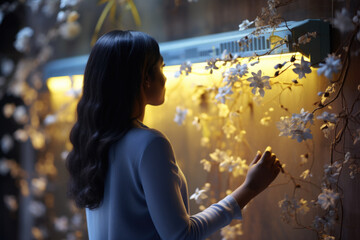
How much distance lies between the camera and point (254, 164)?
993 millimetres

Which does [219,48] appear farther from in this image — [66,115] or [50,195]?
[50,195]

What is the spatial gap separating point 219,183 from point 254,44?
0.49 m

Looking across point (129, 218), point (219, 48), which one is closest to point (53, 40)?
point (219, 48)

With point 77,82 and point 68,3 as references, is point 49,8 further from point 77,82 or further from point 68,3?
point 77,82

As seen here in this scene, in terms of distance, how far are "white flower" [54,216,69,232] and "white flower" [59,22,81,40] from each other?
0.84 meters

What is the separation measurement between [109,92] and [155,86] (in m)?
0.11

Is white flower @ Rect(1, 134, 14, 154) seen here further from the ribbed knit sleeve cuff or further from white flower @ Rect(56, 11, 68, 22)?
the ribbed knit sleeve cuff

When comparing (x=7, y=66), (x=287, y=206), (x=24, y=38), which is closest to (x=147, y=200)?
(x=287, y=206)

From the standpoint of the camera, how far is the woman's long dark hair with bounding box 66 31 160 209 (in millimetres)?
861

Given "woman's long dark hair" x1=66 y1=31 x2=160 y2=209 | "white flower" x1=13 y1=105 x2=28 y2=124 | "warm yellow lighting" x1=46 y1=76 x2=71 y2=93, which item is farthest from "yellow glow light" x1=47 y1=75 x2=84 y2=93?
"woman's long dark hair" x1=66 y1=31 x2=160 y2=209

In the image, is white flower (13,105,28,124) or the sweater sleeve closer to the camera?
the sweater sleeve

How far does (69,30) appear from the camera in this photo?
5.69ft

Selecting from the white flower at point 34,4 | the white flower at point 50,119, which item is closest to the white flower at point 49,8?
the white flower at point 34,4

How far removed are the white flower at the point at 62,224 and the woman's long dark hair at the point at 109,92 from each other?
3.39ft
